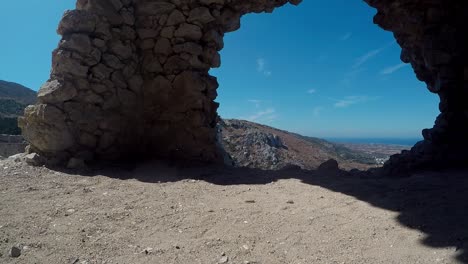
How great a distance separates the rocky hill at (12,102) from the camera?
2526 cm

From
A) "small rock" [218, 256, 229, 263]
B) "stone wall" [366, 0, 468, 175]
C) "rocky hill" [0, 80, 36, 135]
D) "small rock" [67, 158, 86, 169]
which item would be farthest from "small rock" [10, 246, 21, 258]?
"rocky hill" [0, 80, 36, 135]

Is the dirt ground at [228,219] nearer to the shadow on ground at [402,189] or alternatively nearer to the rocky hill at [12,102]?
the shadow on ground at [402,189]

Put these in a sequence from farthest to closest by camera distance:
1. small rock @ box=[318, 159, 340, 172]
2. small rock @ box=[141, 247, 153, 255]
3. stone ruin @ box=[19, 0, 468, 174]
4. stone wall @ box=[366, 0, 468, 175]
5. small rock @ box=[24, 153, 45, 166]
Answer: small rock @ box=[318, 159, 340, 172] → stone wall @ box=[366, 0, 468, 175] → stone ruin @ box=[19, 0, 468, 174] → small rock @ box=[24, 153, 45, 166] → small rock @ box=[141, 247, 153, 255]

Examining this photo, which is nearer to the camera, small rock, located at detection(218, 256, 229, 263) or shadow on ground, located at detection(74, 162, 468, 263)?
small rock, located at detection(218, 256, 229, 263)

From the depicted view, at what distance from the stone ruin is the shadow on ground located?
0.80 m

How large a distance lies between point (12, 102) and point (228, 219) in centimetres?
4697

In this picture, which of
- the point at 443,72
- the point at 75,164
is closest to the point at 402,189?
the point at 443,72

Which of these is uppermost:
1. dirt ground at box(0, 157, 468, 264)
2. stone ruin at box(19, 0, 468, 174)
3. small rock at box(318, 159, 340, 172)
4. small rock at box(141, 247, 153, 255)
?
stone ruin at box(19, 0, 468, 174)

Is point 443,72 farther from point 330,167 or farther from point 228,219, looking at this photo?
point 228,219

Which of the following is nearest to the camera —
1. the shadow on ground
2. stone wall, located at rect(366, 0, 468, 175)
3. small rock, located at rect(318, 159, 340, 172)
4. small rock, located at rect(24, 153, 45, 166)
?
the shadow on ground

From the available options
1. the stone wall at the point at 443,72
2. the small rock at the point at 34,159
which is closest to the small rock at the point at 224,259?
the small rock at the point at 34,159

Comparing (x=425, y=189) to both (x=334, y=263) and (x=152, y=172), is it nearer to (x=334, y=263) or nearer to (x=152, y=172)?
(x=334, y=263)

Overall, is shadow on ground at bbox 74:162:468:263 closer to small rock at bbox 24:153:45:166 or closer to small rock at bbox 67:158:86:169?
small rock at bbox 67:158:86:169

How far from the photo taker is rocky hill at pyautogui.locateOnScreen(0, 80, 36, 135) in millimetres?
25264
